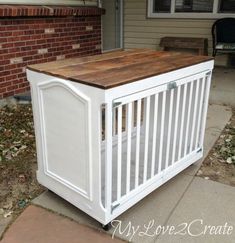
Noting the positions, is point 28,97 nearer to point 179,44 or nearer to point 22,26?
point 22,26

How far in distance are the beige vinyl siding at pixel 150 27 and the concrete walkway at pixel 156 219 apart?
461cm

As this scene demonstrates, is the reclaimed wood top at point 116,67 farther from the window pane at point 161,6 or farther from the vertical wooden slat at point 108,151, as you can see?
the window pane at point 161,6

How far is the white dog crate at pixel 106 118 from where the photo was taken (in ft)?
5.81

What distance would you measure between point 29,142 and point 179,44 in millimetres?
4279

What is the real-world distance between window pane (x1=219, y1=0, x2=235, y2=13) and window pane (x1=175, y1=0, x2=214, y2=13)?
0.19 metres

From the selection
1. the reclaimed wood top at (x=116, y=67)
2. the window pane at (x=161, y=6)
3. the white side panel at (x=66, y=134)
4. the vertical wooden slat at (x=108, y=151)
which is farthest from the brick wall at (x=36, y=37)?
the vertical wooden slat at (x=108, y=151)

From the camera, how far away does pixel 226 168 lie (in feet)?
9.12

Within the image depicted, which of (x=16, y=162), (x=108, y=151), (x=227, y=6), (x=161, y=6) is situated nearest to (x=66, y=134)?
(x=108, y=151)

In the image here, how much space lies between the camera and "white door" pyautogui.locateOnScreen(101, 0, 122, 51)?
7.07 meters

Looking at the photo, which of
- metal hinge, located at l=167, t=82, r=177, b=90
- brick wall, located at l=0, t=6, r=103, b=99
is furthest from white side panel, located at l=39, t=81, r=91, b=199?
brick wall, located at l=0, t=6, r=103, b=99

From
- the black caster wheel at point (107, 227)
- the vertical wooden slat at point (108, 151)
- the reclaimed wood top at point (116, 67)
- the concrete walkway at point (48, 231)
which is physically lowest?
the concrete walkway at point (48, 231)

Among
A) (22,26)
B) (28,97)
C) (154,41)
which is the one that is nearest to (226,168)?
(28,97)

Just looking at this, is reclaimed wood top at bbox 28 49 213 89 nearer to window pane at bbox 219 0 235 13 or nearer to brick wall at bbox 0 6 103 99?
brick wall at bbox 0 6 103 99

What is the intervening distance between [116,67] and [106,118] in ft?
1.63
